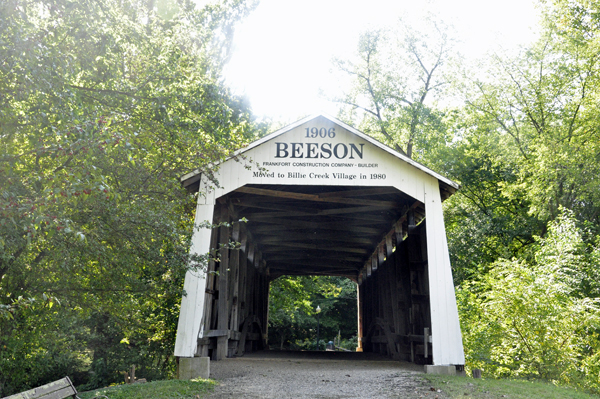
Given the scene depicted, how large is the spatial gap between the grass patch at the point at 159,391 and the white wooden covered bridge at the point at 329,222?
0.99 meters

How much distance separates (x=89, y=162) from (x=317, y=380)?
4452 millimetres

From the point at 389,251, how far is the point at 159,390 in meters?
7.60

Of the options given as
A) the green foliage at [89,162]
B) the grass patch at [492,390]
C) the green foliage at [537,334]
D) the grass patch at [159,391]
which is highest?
the green foliage at [89,162]

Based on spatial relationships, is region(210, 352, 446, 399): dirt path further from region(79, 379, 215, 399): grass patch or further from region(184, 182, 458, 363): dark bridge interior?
region(184, 182, 458, 363): dark bridge interior

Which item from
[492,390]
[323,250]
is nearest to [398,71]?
[323,250]

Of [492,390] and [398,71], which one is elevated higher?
[398,71]

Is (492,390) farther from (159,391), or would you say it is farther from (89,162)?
(89,162)

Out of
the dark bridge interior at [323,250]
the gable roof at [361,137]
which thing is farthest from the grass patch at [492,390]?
the gable roof at [361,137]

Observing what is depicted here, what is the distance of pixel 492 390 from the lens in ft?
21.5

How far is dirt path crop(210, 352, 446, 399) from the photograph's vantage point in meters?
6.46

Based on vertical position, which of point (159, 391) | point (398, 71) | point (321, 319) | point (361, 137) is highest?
point (398, 71)

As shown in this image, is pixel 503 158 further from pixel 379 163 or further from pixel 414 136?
pixel 379 163

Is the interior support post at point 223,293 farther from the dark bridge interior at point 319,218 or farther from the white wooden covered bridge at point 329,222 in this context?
the dark bridge interior at point 319,218

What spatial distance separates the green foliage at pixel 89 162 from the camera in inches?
189
